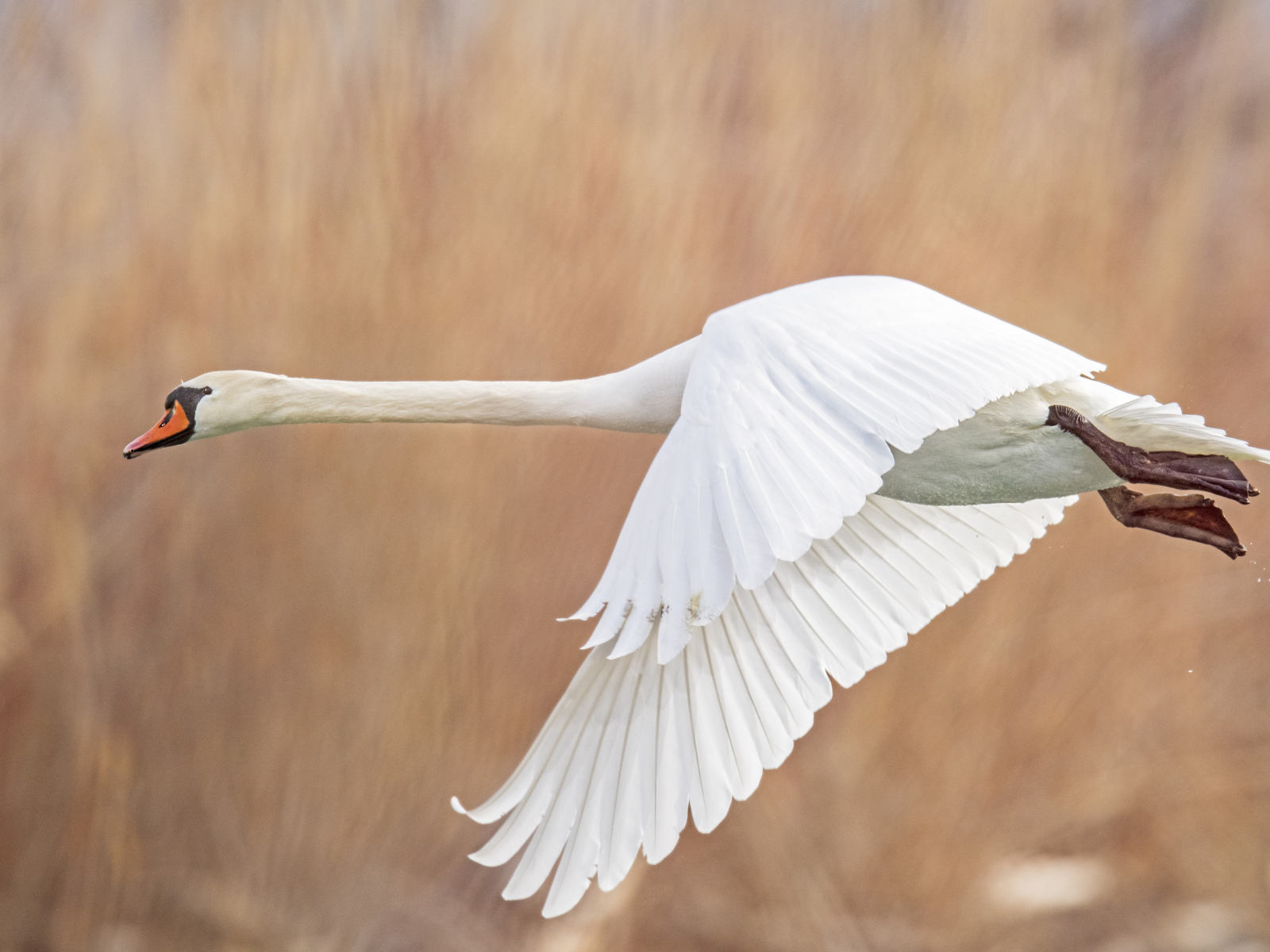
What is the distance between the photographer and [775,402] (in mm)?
1108

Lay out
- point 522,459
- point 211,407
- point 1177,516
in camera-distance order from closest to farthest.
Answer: point 1177,516
point 211,407
point 522,459

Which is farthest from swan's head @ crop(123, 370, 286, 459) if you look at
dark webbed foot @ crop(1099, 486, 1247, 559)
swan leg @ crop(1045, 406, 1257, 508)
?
dark webbed foot @ crop(1099, 486, 1247, 559)

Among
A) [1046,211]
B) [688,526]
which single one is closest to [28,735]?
[688,526]

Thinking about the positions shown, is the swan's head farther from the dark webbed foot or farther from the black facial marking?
the dark webbed foot

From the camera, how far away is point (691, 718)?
1492mm

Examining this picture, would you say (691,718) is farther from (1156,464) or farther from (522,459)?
(522,459)

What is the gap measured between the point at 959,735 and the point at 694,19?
173cm

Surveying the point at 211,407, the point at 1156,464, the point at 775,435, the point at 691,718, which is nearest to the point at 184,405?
the point at 211,407

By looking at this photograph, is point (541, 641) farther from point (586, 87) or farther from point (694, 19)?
point (694, 19)

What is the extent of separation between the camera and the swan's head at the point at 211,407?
174 cm

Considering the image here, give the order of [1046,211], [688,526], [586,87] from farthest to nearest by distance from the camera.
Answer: [1046,211] < [586,87] < [688,526]

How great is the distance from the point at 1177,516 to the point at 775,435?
0.85 metres

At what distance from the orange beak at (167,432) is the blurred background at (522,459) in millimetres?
751

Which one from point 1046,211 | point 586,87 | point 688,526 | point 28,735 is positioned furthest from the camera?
point 1046,211
